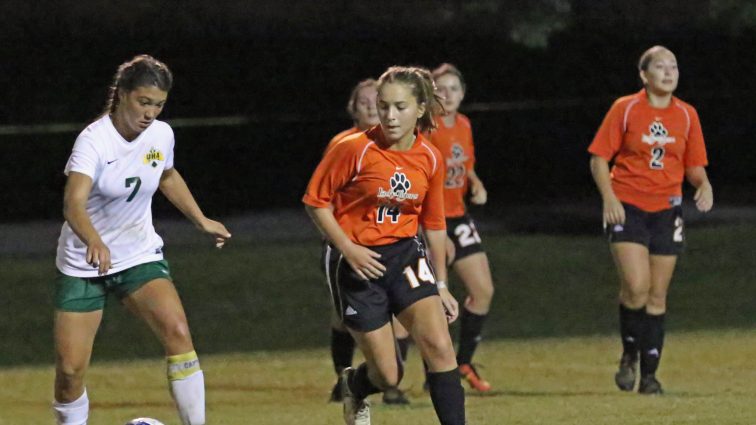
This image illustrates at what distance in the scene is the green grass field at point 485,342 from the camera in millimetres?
10117

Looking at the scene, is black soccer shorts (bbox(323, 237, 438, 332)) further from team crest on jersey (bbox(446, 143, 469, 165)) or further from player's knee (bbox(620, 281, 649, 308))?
team crest on jersey (bbox(446, 143, 469, 165))

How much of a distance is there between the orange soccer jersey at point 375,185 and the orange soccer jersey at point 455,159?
10.6 feet

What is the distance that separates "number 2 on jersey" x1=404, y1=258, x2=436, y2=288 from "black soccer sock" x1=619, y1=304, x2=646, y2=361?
3189mm

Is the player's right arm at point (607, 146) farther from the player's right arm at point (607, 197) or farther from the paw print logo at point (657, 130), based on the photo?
the paw print logo at point (657, 130)

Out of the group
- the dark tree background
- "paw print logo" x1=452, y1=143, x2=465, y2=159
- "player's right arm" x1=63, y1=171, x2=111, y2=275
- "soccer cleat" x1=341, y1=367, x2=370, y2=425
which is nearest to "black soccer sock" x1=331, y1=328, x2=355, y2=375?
"paw print logo" x1=452, y1=143, x2=465, y2=159

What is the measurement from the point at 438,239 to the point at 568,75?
720 inches

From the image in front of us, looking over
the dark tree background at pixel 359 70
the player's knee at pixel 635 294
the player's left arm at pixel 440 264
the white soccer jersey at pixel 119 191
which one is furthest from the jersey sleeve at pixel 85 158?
the dark tree background at pixel 359 70

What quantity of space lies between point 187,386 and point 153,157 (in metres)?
1.03

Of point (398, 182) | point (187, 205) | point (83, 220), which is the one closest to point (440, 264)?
point (398, 182)

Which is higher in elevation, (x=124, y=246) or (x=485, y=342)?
(x=124, y=246)

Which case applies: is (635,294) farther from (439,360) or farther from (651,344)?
(439,360)

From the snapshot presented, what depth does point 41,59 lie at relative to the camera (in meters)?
25.3

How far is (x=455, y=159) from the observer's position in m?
11.2

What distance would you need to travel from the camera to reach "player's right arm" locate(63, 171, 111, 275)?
709cm
